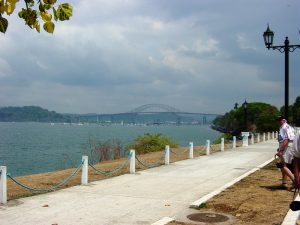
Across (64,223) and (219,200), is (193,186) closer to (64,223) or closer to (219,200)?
(219,200)

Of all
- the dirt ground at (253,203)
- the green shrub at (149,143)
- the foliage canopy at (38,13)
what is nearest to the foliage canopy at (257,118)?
the green shrub at (149,143)

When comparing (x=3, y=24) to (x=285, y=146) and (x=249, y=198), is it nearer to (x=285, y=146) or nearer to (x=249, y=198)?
(x=249, y=198)

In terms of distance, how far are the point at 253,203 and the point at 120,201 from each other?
3.12 m

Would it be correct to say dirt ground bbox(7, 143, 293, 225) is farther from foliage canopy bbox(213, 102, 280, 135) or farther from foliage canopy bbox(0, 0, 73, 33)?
foliage canopy bbox(213, 102, 280, 135)

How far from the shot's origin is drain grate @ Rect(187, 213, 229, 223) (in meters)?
8.98

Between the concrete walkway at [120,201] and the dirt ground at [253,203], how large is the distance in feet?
2.11

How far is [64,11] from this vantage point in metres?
3.08

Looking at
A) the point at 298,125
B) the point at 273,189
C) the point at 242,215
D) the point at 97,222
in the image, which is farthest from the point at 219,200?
the point at 298,125

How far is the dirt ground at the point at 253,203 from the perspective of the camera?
915 cm

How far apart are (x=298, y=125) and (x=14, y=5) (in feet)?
15.3

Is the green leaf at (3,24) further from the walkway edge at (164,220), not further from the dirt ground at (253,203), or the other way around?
the dirt ground at (253,203)

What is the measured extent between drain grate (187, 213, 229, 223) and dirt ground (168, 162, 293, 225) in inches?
11.1

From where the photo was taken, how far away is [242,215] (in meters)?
9.45

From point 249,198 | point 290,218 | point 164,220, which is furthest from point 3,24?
point 249,198
